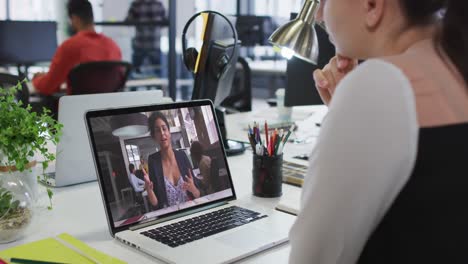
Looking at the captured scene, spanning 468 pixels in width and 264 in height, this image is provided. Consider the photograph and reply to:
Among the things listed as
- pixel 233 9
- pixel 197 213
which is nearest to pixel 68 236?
pixel 197 213

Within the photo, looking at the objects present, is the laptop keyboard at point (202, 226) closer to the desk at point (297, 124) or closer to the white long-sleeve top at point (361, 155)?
the white long-sleeve top at point (361, 155)

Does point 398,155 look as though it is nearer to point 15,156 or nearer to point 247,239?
point 247,239

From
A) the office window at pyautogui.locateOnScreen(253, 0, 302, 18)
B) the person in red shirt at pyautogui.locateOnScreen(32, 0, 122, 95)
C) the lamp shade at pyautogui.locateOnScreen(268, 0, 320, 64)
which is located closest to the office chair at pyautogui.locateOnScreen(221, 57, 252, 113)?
the person in red shirt at pyautogui.locateOnScreen(32, 0, 122, 95)

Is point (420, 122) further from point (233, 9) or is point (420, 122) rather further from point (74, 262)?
point (233, 9)

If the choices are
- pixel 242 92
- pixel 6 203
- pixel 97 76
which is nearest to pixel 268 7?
pixel 242 92

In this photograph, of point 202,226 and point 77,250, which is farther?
point 202,226

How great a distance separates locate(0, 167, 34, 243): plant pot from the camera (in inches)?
39.0

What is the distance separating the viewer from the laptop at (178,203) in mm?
993

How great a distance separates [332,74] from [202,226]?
489 mm

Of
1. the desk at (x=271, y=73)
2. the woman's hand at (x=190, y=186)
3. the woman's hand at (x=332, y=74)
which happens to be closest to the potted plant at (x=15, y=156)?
the woman's hand at (x=190, y=186)

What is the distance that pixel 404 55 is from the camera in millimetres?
686

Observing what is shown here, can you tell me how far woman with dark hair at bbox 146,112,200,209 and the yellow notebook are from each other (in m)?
0.19

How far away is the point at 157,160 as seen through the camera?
3.74ft

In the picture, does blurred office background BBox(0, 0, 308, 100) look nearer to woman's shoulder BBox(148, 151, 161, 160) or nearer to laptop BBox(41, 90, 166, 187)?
laptop BBox(41, 90, 166, 187)
